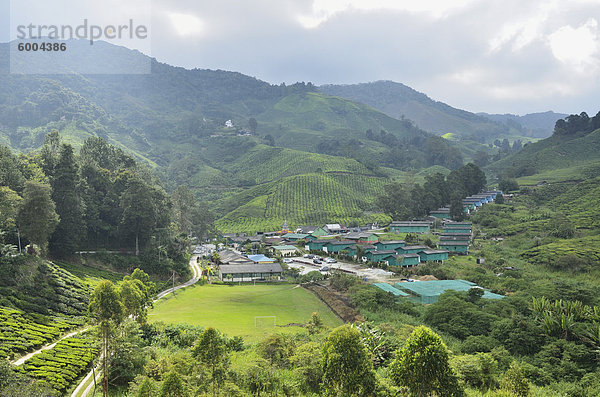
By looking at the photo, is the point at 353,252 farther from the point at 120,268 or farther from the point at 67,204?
the point at 67,204

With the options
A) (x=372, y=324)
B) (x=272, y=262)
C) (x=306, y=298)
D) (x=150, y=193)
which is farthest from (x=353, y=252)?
(x=372, y=324)

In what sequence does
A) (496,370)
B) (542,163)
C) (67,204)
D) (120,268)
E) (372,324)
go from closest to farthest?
(496,370) → (372,324) → (67,204) → (120,268) → (542,163)

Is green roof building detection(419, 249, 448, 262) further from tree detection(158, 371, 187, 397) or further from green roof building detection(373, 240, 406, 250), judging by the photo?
tree detection(158, 371, 187, 397)

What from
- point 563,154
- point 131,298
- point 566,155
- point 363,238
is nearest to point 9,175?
point 131,298

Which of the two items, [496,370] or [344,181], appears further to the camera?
[344,181]

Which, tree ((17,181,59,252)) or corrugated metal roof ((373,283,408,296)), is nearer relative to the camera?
tree ((17,181,59,252))

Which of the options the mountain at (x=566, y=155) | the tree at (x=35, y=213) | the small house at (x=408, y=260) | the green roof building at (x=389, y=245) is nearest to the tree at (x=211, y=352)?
the tree at (x=35, y=213)

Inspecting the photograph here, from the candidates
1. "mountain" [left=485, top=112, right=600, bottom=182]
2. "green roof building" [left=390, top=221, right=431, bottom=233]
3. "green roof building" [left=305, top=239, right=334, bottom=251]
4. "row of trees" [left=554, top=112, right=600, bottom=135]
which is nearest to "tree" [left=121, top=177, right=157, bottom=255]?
"green roof building" [left=305, top=239, right=334, bottom=251]
